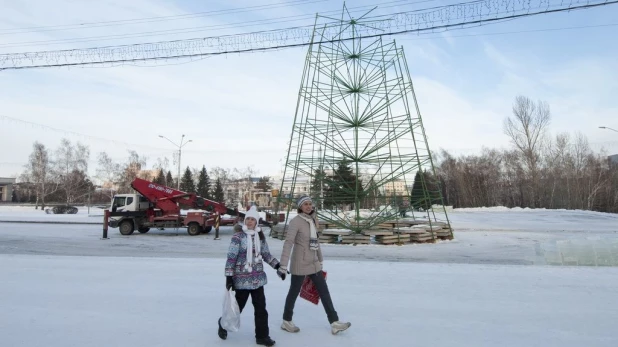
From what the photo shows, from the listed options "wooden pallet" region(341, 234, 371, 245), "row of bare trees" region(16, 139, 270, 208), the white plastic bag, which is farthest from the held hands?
"row of bare trees" region(16, 139, 270, 208)

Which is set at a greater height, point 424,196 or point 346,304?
point 424,196

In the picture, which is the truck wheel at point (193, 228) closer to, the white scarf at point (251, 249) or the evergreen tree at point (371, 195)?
the evergreen tree at point (371, 195)

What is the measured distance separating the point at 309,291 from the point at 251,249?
3.32 feet

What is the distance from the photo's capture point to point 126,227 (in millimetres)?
20938

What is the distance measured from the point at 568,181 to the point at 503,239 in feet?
152

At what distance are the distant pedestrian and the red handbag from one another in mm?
573

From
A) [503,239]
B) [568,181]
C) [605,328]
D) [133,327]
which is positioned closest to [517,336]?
[605,328]

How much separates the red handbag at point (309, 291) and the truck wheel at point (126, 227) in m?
18.4

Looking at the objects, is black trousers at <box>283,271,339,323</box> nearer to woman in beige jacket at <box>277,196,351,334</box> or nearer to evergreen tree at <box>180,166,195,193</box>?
woman in beige jacket at <box>277,196,351,334</box>

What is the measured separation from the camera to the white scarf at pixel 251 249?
170 inches

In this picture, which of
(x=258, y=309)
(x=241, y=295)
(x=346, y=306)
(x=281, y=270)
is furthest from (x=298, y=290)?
(x=346, y=306)

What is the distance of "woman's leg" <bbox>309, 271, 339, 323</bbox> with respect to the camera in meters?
4.69

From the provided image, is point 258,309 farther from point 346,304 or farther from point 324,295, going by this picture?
point 346,304

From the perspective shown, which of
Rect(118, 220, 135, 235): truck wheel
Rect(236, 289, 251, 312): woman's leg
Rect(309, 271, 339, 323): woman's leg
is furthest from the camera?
Rect(118, 220, 135, 235): truck wheel
